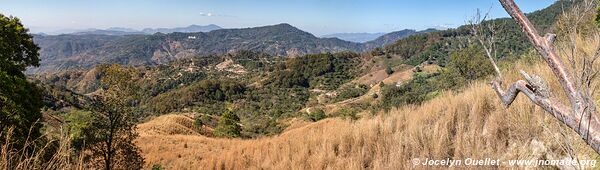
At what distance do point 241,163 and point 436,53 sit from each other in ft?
431

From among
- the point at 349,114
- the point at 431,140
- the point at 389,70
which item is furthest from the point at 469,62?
the point at 389,70

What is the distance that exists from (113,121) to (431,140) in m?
8.87

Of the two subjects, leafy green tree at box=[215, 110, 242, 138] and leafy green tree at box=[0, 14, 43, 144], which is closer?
leafy green tree at box=[0, 14, 43, 144]

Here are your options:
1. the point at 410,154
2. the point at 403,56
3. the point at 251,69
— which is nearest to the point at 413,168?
the point at 410,154

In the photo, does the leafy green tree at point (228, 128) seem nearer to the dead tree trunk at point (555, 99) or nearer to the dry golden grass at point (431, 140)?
the dry golden grass at point (431, 140)

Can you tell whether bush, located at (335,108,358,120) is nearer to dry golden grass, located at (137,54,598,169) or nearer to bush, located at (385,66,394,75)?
dry golden grass, located at (137,54,598,169)

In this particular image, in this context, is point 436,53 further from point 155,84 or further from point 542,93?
point 542,93

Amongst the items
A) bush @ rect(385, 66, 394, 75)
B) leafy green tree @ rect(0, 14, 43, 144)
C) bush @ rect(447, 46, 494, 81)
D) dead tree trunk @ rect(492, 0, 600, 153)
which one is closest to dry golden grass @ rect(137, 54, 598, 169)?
dead tree trunk @ rect(492, 0, 600, 153)

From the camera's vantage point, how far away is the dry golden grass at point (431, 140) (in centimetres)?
395

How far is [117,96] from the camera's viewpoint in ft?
34.3

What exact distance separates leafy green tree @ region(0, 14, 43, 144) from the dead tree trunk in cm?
1158

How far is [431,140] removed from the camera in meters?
4.52

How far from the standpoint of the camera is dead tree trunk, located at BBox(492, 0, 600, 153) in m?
1.48

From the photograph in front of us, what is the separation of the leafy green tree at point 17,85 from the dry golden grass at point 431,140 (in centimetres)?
845
